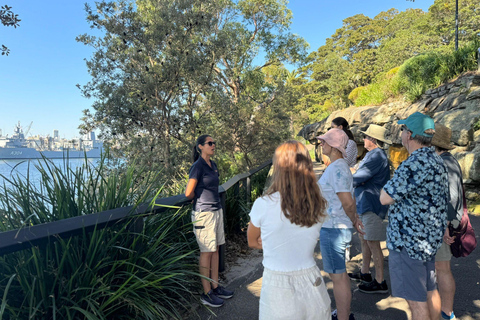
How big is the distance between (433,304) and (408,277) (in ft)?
1.43

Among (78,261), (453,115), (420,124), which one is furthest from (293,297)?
(453,115)

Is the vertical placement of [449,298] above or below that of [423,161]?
below

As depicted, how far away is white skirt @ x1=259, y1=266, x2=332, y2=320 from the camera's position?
1806mm

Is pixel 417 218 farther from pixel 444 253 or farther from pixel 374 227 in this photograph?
pixel 374 227

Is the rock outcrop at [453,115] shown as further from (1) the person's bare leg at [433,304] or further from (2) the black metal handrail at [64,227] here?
(2) the black metal handrail at [64,227]

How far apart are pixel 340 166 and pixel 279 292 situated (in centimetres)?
134

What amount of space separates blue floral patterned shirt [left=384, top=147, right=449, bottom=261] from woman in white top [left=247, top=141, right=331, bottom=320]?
0.77 m

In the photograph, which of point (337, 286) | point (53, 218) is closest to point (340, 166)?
point (337, 286)

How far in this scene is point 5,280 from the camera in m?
2.30

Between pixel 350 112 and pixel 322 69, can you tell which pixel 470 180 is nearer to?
pixel 350 112

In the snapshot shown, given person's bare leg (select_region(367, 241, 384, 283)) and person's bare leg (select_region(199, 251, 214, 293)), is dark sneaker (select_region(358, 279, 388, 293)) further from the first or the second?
person's bare leg (select_region(199, 251, 214, 293))

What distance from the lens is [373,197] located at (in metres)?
3.62

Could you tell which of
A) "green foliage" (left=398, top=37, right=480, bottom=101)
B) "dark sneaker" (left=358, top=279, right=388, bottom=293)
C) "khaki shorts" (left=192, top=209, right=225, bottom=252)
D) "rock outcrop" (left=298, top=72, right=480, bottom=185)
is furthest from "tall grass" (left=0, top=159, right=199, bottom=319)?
"green foliage" (left=398, top=37, right=480, bottom=101)

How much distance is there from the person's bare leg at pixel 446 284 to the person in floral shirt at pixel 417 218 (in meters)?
0.60
